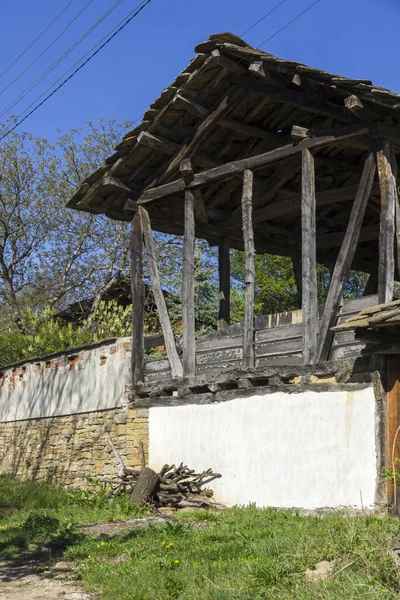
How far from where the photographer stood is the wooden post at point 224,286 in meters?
14.1

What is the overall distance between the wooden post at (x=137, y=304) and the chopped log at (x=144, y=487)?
2118 mm

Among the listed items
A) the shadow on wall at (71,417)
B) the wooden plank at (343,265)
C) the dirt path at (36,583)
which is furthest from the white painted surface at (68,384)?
the dirt path at (36,583)

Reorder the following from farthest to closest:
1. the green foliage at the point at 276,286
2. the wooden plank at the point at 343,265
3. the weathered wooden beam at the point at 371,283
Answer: the green foliage at the point at 276,286 < the weathered wooden beam at the point at 371,283 < the wooden plank at the point at 343,265

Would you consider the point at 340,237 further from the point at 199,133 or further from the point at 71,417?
the point at 71,417

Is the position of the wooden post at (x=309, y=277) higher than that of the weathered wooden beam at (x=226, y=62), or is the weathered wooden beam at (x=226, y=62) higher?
the weathered wooden beam at (x=226, y=62)

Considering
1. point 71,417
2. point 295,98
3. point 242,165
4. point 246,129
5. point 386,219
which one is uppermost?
point 246,129

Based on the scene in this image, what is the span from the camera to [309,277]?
1030 cm

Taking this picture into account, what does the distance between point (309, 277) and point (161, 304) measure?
11.2ft

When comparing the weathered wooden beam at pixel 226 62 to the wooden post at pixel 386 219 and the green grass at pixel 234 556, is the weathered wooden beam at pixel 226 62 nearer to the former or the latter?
the wooden post at pixel 386 219

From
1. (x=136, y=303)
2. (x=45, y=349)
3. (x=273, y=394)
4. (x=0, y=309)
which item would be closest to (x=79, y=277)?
(x=0, y=309)

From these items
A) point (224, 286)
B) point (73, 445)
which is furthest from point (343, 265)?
point (73, 445)

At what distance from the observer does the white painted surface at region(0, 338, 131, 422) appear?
545 inches

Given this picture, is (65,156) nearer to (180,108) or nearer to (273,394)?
(180,108)

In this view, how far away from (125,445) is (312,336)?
4534 mm
